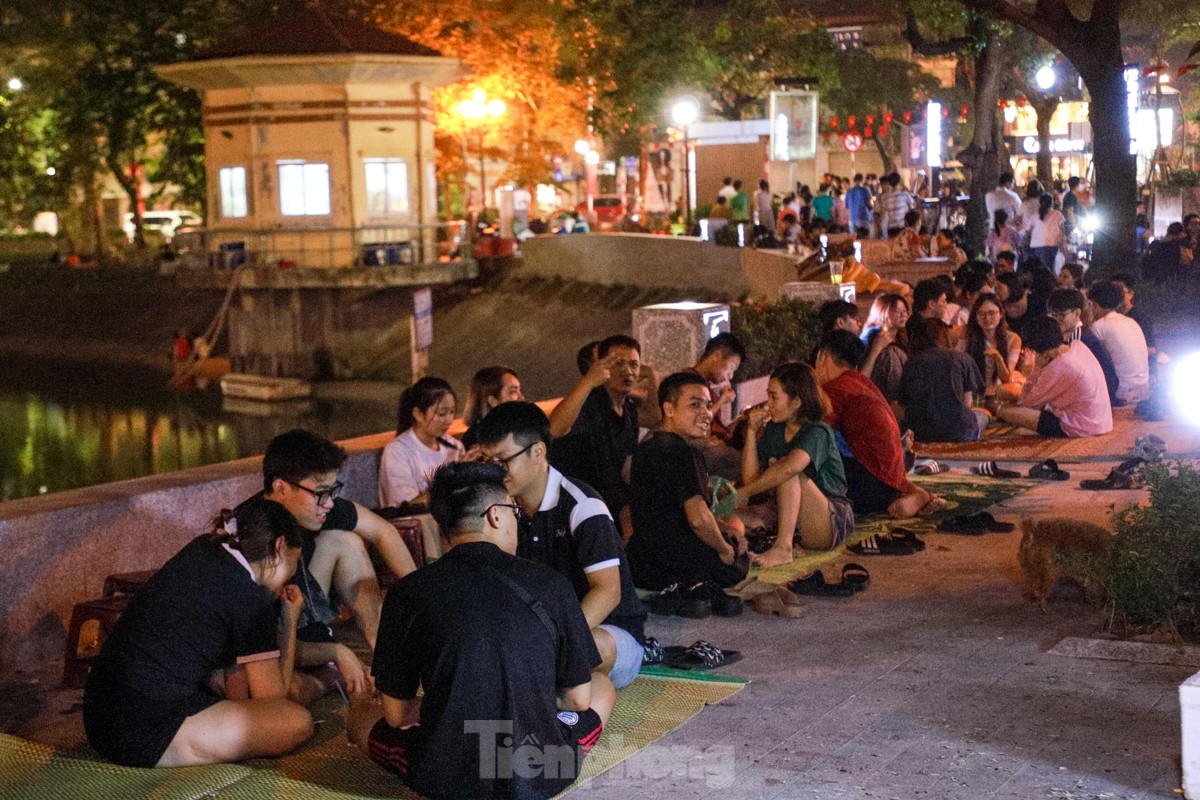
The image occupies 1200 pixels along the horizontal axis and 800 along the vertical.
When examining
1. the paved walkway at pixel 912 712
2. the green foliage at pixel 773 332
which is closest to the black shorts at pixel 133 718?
the paved walkway at pixel 912 712

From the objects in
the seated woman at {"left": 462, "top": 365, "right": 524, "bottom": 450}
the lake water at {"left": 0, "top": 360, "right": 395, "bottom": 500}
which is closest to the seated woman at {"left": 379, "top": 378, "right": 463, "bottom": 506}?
the seated woman at {"left": 462, "top": 365, "right": 524, "bottom": 450}

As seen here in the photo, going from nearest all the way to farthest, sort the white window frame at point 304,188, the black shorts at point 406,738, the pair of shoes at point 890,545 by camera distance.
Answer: the black shorts at point 406,738 → the pair of shoes at point 890,545 → the white window frame at point 304,188

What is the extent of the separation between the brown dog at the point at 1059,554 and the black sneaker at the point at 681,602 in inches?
64.3

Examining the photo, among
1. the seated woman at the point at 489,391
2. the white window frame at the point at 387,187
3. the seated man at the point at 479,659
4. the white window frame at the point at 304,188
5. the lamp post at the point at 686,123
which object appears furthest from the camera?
the lamp post at the point at 686,123

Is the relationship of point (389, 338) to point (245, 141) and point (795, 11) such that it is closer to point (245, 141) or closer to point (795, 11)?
point (245, 141)

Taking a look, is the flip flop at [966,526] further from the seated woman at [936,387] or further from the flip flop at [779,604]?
the seated woman at [936,387]

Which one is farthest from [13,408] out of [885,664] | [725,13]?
[885,664]

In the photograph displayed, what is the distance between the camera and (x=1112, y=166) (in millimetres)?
19047

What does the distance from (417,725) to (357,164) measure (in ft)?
101

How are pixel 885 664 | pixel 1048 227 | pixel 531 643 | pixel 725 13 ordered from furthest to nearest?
pixel 725 13 < pixel 1048 227 < pixel 885 664 < pixel 531 643

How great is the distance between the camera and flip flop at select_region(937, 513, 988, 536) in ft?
31.0

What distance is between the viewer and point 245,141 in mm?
34438

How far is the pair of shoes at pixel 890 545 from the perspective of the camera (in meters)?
8.94

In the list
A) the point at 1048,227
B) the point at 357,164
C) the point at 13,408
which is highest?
the point at 357,164
